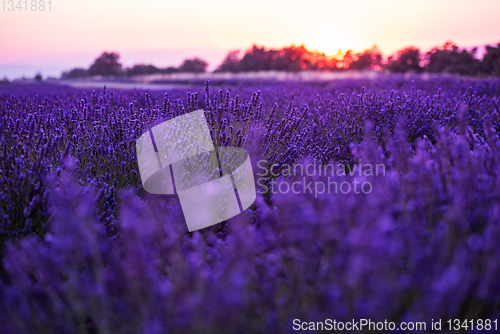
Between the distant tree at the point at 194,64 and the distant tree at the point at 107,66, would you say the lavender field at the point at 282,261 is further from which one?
the distant tree at the point at 107,66

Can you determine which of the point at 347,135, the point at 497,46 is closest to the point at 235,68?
the point at 497,46

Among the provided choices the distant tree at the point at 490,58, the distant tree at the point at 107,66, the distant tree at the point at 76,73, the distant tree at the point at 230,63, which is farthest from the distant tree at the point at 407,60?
the distant tree at the point at 76,73

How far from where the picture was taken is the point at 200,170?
2.19m

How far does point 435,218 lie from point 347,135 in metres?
1.69

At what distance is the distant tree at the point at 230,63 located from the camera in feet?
121

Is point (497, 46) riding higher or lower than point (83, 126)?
higher

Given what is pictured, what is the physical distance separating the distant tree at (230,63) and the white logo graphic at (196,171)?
3474 cm

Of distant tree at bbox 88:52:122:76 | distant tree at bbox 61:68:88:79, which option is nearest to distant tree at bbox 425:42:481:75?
distant tree at bbox 88:52:122:76

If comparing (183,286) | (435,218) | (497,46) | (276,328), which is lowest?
(276,328)

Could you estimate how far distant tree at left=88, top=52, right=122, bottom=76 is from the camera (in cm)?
4141

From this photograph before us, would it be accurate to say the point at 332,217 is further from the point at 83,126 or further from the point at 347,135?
the point at 83,126

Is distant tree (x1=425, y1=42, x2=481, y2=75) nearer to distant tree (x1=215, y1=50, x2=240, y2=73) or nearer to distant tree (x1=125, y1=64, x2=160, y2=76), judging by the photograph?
distant tree (x1=215, y1=50, x2=240, y2=73)

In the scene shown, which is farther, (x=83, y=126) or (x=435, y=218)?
(x=83, y=126)

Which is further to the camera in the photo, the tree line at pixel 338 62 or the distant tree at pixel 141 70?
the distant tree at pixel 141 70
